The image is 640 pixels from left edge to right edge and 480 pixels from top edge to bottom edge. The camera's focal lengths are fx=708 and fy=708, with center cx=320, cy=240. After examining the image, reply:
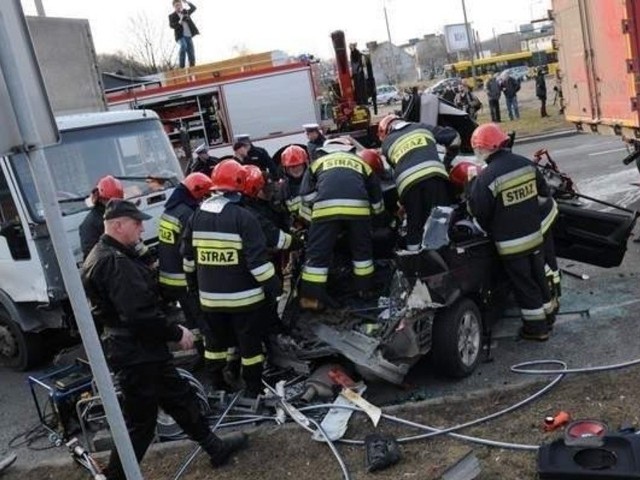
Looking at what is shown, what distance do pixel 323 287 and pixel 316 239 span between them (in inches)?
14.1

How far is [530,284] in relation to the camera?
5477mm

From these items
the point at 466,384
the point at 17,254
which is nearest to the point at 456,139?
the point at 466,384

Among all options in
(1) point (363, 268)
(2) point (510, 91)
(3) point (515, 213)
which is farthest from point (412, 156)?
(2) point (510, 91)

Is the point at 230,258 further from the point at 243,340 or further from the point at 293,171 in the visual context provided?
the point at 293,171

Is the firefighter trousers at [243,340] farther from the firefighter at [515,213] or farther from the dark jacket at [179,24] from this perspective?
the dark jacket at [179,24]

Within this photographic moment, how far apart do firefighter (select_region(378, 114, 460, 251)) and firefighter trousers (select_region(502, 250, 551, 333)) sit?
71cm

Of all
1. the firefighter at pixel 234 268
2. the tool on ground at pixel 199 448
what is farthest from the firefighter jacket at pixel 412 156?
the tool on ground at pixel 199 448

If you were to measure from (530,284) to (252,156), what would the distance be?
5.25 m

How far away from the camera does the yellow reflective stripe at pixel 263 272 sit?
4871mm

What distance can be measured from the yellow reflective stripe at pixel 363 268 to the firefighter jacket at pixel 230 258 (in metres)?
0.63

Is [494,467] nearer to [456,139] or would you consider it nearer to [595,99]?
[456,139]

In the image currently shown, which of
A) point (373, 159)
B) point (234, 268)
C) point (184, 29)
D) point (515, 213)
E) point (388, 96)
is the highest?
point (184, 29)

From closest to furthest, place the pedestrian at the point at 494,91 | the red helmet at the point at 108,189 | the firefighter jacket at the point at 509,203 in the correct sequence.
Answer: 1. the firefighter jacket at the point at 509,203
2. the red helmet at the point at 108,189
3. the pedestrian at the point at 494,91

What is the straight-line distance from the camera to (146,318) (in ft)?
12.4
